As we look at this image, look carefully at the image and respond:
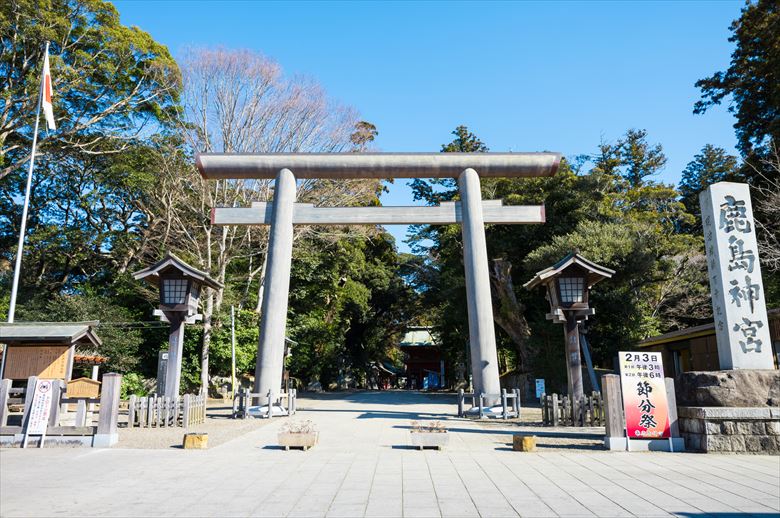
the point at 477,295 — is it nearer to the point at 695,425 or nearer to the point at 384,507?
the point at 695,425

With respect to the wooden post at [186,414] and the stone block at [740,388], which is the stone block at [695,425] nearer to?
the stone block at [740,388]

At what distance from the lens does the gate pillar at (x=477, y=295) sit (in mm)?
13680

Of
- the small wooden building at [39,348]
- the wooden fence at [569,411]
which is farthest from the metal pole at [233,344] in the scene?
the wooden fence at [569,411]

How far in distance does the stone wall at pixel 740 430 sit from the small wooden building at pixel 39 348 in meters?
14.7

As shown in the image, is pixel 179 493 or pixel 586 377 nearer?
pixel 179 493

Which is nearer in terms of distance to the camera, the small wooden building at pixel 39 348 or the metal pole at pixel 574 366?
the metal pole at pixel 574 366

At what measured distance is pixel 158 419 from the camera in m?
11.5

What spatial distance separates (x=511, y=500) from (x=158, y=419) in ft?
31.1

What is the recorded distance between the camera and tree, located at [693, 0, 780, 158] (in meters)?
20.7

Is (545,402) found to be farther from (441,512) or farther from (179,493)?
(179,493)

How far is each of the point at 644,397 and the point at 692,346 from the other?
14.5 meters

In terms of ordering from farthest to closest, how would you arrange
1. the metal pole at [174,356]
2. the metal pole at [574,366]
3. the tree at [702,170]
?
the tree at [702,170]
the metal pole at [174,356]
the metal pole at [574,366]

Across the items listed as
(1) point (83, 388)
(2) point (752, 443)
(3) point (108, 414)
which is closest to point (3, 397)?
(3) point (108, 414)

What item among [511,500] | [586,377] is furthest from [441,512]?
[586,377]
